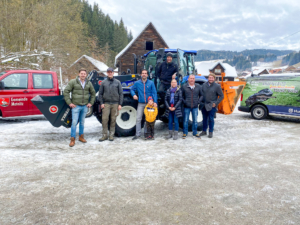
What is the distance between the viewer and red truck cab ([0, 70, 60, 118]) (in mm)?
6840

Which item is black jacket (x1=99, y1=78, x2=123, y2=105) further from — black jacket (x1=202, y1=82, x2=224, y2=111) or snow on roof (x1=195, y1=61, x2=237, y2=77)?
snow on roof (x1=195, y1=61, x2=237, y2=77)

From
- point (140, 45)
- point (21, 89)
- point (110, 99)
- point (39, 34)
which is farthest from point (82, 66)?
point (110, 99)

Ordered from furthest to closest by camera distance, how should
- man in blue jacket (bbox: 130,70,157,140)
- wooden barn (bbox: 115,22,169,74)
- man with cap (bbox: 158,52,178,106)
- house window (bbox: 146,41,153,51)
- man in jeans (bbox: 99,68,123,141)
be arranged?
1. house window (bbox: 146,41,153,51)
2. wooden barn (bbox: 115,22,169,74)
3. man with cap (bbox: 158,52,178,106)
4. man in blue jacket (bbox: 130,70,157,140)
5. man in jeans (bbox: 99,68,123,141)

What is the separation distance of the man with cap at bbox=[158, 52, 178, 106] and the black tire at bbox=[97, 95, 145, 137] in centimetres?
93

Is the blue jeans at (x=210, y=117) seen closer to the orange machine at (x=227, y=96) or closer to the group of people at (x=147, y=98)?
the group of people at (x=147, y=98)

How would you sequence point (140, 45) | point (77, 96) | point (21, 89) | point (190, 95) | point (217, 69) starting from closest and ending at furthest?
point (77, 96) → point (190, 95) → point (21, 89) → point (140, 45) → point (217, 69)

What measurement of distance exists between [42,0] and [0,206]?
2224 cm

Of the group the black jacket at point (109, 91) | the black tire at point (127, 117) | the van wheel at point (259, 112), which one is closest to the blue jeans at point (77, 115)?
the black jacket at point (109, 91)

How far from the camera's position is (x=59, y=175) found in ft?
11.1

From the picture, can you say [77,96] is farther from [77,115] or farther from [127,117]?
[127,117]

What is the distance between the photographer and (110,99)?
5.20 metres

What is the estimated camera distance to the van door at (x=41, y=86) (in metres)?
7.27

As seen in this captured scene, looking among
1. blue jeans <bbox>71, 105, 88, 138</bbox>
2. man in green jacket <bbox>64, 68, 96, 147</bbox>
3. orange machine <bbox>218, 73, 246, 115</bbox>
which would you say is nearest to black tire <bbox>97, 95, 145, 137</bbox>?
blue jeans <bbox>71, 105, 88, 138</bbox>

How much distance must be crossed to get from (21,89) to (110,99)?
158 inches
